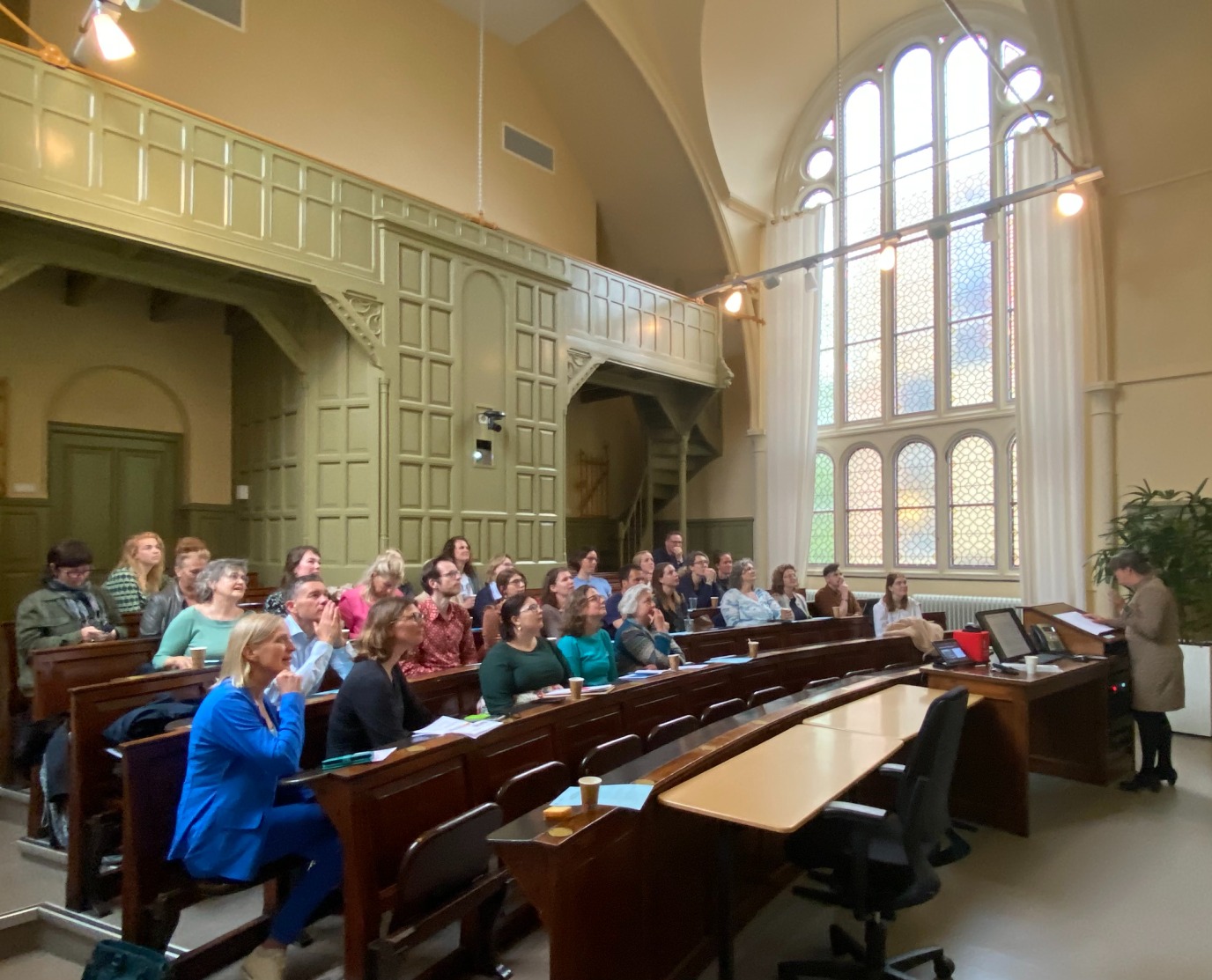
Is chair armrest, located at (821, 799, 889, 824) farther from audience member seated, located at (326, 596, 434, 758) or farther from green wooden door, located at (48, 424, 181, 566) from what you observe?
green wooden door, located at (48, 424, 181, 566)

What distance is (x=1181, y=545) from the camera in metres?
7.39

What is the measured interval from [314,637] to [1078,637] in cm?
473

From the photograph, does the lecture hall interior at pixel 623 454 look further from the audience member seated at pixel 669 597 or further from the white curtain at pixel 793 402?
the audience member seated at pixel 669 597

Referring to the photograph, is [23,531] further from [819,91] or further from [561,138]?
[819,91]

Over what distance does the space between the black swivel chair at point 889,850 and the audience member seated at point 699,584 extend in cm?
475

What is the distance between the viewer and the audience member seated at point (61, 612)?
4.19 meters

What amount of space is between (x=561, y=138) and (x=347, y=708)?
34.3ft

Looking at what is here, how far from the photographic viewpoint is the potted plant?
725cm

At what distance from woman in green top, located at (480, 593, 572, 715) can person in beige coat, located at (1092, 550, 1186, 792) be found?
3638mm

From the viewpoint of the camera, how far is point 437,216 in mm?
8172

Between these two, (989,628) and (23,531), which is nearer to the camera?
(989,628)

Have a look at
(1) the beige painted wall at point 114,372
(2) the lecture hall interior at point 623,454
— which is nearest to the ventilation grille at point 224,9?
(2) the lecture hall interior at point 623,454

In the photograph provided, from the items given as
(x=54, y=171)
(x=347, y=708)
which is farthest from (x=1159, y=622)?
(x=54, y=171)

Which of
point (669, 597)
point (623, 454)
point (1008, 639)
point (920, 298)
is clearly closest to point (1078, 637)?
point (1008, 639)
